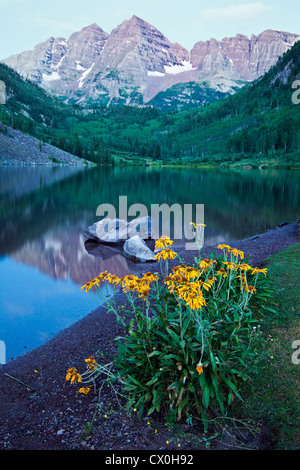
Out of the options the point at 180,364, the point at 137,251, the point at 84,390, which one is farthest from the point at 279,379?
the point at 137,251

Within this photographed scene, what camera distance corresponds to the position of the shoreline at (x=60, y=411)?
5.63m

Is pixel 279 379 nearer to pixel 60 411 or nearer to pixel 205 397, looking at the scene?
pixel 205 397

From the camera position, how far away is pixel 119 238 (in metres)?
27.0

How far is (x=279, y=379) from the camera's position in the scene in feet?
22.5

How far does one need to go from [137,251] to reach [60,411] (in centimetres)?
1597

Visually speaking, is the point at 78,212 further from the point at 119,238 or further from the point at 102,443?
the point at 102,443

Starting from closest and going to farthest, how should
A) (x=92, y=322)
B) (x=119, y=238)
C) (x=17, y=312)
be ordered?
(x=92, y=322)
(x=17, y=312)
(x=119, y=238)

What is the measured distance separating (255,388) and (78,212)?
3636 cm

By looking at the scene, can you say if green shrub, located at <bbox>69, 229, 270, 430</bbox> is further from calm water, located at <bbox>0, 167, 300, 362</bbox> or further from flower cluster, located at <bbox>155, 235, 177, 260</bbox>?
calm water, located at <bbox>0, 167, 300, 362</bbox>

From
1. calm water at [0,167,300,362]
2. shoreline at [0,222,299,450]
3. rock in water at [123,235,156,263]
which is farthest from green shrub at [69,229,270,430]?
rock in water at [123,235,156,263]

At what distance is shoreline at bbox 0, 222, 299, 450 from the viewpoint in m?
5.63

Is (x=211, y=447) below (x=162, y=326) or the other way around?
below

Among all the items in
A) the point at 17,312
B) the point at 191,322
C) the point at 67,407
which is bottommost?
the point at 17,312
